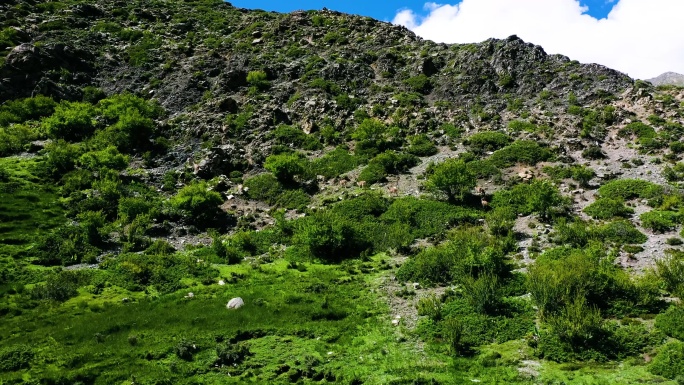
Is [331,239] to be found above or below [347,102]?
below

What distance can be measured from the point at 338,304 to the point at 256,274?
25.6 feet

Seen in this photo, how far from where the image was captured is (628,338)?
19078 mm

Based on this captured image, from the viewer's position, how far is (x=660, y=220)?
31453mm

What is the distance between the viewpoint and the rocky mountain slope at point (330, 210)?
20328mm

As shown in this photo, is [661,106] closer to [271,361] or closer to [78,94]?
[271,361]

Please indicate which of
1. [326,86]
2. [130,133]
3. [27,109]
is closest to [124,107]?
[130,133]

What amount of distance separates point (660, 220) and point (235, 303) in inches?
1176

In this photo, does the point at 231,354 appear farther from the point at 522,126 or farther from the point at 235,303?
the point at 522,126

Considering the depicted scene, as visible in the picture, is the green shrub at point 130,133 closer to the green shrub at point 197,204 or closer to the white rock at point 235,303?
the green shrub at point 197,204

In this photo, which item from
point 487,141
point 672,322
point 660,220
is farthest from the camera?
point 487,141

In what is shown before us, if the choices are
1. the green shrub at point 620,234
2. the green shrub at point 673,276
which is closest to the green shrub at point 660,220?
the green shrub at point 620,234

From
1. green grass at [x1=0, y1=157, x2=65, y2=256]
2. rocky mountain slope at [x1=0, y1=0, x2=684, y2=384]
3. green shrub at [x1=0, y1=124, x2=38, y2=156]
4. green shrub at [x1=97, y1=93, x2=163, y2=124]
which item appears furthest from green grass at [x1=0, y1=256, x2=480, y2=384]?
green shrub at [x1=97, y1=93, x2=163, y2=124]

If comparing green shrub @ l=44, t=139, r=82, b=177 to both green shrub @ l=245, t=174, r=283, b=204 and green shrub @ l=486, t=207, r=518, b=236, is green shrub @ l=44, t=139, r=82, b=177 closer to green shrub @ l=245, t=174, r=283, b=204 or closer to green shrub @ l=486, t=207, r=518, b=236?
green shrub @ l=245, t=174, r=283, b=204

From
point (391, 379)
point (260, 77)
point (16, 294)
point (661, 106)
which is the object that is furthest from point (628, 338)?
point (260, 77)
